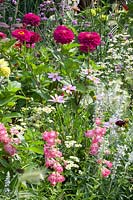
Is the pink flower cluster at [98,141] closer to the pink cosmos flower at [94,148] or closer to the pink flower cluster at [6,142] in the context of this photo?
the pink cosmos flower at [94,148]

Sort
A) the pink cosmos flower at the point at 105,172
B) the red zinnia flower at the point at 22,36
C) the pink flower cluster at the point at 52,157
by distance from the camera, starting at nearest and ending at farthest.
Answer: the pink flower cluster at the point at 52,157 → the pink cosmos flower at the point at 105,172 → the red zinnia flower at the point at 22,36

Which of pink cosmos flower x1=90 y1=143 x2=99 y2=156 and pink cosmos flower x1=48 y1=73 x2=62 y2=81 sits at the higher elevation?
pink cosmos flower x1=48 y1=73 x2=62 y2=81

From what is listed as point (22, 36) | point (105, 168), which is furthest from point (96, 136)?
point (22, 36)

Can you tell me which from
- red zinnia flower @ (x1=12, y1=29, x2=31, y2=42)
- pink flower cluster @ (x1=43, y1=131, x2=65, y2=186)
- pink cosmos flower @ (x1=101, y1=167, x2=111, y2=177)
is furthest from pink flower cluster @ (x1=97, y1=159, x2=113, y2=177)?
red zinnia flower @ (x1=12, y1=29, x2=31, y2=42)

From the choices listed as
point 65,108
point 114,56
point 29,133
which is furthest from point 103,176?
point 114,56

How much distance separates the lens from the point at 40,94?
3621 mm

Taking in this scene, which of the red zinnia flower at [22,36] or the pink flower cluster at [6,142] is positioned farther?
the red zinnia flower at [22,36]

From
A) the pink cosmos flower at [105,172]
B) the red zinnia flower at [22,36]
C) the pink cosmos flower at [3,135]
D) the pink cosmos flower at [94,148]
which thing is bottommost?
the pink cosmos flower at [105,172]

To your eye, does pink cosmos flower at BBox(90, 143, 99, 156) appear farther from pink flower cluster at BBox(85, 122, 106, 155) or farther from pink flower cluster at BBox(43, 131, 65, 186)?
pink flower cluster at BBox(43, 131, 65, 186)

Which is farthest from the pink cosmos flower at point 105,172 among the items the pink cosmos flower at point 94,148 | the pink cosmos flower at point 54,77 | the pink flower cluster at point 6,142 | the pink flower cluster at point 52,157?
the pink cosmos flower at point 54,77

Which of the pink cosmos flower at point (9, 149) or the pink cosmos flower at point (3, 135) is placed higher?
the pink cosmos flower at point (3, 135)

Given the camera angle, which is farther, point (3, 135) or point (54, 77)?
point (54, 77)

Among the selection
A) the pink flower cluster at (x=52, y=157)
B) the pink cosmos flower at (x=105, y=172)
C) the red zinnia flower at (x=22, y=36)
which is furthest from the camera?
the red zinnia flower at (x=22, y=36)

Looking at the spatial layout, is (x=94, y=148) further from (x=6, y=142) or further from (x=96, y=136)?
(x=6, y=142)
